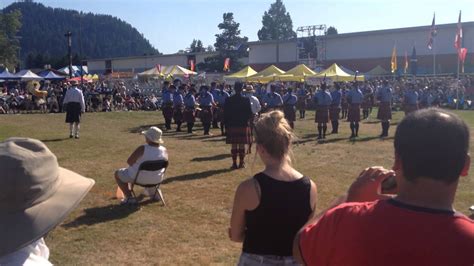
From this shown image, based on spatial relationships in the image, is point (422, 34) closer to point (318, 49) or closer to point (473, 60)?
point (473, 60)

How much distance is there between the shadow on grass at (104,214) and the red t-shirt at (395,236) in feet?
18.6

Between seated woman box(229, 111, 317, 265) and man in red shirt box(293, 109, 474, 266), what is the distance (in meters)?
1.28

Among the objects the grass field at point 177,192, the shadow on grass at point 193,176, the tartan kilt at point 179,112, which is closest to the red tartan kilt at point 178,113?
the tartan kilt at point 179,112

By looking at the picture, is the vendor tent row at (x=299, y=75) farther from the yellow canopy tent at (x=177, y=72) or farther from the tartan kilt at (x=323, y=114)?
the tartan kilt at (x=323, y=114)

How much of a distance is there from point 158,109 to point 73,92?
612 inches

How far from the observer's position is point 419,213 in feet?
5.93

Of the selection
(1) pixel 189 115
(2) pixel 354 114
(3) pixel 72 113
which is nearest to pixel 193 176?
(3) pixel 72 113

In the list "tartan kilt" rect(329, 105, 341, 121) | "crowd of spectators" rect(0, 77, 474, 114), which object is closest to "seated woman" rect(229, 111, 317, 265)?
"tartan kilt" rect(329, 105, 341, 121)

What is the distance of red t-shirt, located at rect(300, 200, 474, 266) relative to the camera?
177 cm

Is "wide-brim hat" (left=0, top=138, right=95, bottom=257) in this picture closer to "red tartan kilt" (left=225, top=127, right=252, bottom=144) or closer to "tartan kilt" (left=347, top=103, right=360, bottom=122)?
"red tartan kilt" (left=225, top=127, right=252, bottom=144)

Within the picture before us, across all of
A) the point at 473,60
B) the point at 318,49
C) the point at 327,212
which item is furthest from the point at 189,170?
the point at 318,49

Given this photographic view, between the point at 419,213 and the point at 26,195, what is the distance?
144 centimetres

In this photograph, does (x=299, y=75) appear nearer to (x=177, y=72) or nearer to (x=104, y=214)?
(x=177, y=72)

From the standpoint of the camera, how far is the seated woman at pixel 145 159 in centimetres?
768
